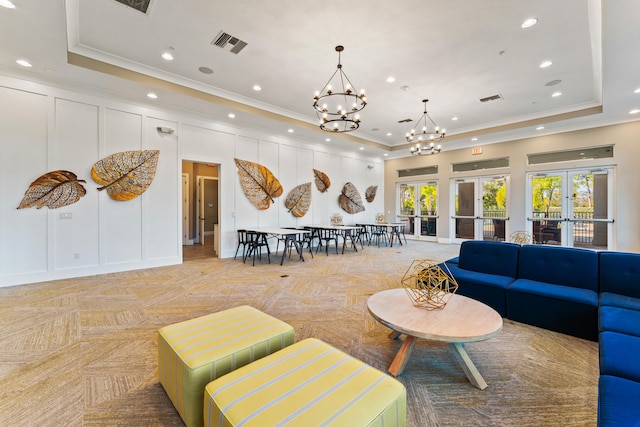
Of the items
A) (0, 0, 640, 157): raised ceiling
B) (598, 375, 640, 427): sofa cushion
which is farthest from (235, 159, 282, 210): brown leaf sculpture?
(598, 375, 640, 427): sofa cushion

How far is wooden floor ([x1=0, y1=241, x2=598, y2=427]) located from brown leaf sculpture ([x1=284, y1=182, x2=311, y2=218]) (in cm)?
378

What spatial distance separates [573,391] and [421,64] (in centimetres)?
451

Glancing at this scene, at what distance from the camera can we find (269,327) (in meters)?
1.89

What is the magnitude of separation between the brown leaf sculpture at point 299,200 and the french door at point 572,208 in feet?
21.0

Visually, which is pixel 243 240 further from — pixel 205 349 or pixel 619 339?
pixel 619 339

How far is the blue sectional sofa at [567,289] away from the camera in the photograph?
5.92 feet

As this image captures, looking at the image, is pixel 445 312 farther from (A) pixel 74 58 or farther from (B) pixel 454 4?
(A) pixel 74 58

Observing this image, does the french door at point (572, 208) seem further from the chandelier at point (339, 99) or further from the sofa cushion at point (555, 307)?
the chandelier at point (339, 99)

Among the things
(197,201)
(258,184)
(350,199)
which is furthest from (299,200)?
(197,201)

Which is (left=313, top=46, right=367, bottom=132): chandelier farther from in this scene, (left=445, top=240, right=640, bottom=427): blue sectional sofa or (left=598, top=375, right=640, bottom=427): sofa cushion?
(left=598, top=375, right=640, bottom=427): sofa cushion

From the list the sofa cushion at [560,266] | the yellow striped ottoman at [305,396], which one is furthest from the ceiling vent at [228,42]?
the sofa cushion at [560,266]

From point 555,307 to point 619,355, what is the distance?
1.31 meters

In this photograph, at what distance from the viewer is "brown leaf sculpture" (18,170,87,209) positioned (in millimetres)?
4379

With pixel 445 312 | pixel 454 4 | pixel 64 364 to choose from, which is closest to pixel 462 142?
pixel 454 4
